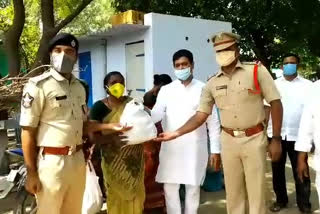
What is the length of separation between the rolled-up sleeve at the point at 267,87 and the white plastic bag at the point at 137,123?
99 cm

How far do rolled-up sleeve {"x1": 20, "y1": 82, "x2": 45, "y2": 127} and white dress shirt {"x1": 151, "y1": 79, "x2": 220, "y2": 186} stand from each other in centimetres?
149

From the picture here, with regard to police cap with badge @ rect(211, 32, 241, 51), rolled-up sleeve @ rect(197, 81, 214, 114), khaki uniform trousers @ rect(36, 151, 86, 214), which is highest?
police cap with badge @ rect(211, 32, 241, 51)

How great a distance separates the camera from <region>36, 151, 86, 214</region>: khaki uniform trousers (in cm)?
287

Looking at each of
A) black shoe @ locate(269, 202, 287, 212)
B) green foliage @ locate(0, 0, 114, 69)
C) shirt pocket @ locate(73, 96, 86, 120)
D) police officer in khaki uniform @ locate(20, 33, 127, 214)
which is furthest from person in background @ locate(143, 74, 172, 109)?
green foliage @ locate(0, 0, 114, 69)

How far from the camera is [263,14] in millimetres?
13578

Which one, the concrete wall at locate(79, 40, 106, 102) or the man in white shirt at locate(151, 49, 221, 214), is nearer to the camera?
the man in white shirt at locate(151, 49, 221, 214)

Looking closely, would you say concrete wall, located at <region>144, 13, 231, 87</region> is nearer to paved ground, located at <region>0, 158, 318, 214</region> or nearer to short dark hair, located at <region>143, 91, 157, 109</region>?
short dark hair, located at <region>143, 91, 157, 109</region>

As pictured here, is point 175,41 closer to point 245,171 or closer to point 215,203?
point 215,203

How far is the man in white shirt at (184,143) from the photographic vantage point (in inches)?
157

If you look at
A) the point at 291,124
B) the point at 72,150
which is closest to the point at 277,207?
the point at 291,124

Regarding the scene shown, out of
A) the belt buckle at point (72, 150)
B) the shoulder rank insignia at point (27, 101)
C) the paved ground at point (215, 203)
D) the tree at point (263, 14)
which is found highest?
the tree at point (263, 14)

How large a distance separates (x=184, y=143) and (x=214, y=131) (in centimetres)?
31

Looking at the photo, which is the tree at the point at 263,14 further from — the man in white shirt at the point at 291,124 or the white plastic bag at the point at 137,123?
the white plastic bag at the point at 137,123

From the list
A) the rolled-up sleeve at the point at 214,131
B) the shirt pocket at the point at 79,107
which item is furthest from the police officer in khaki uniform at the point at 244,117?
the shirt pocket at the point at 79,107
